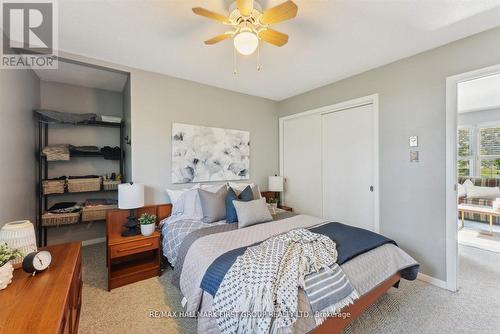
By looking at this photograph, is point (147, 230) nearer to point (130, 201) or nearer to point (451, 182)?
point (130, 201)

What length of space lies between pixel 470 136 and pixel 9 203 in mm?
8390

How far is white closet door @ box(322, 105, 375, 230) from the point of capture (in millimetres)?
2967

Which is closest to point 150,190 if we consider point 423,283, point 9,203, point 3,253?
point 9,203

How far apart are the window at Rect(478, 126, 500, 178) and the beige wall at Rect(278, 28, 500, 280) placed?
14.6 feet

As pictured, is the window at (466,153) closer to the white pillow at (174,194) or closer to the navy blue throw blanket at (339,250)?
the navy blue throw blanket at (339,250)

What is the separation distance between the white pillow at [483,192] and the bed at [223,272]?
13.8ft

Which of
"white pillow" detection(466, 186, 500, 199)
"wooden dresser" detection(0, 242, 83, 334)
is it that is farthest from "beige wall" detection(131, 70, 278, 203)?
"white pillow" detection(466, 186, 500, 199)

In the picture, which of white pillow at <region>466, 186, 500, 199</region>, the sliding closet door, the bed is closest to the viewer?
the bed

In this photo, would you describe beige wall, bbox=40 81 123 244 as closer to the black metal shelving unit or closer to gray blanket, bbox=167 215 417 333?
the black metal shelving unit

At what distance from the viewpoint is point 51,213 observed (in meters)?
2.83

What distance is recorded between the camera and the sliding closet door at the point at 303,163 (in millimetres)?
3627

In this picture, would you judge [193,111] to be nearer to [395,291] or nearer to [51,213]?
[51,213]

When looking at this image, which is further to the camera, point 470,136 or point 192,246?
point 470,136

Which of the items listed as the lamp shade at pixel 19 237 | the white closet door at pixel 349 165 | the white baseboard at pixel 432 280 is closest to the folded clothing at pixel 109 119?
the lamp shade at pixel 19 237
